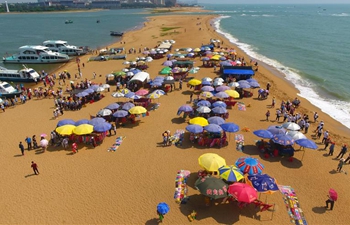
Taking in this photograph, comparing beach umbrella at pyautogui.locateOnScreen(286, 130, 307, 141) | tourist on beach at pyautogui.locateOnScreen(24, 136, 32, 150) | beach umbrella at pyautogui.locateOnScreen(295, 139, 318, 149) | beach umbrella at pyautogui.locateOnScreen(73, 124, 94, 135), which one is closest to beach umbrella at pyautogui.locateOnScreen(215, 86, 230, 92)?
beach umbrella at pyautogui.locateOnScreen(286, 130, 307, 141)

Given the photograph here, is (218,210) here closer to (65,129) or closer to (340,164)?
(340,164)

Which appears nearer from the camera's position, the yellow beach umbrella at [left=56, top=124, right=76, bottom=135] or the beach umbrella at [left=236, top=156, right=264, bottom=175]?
the beach umbrella at [left=236, top=156, right=264, bottom=175]

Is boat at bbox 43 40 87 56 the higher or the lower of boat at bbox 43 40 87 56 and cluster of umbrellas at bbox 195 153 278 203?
the higher

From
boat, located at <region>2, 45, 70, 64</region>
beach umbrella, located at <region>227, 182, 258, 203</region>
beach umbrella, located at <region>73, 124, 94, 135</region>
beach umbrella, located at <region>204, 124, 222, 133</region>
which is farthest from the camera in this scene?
boat, located at <region>2, 45, 70, 64</region>

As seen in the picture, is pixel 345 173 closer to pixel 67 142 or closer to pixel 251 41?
pixel 67 142

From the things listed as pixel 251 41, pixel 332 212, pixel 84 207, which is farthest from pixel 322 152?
pixel 251 41

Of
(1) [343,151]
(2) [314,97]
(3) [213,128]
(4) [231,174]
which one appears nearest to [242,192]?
(4) [231,174]

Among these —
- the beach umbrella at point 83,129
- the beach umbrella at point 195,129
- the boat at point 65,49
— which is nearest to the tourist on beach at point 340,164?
the beach umbrella at point 195,129

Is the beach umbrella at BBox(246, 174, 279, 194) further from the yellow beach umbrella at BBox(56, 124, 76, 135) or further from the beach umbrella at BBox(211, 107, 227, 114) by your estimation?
the yellow beach umbrella at BBox(56, 124, 76, 135)
